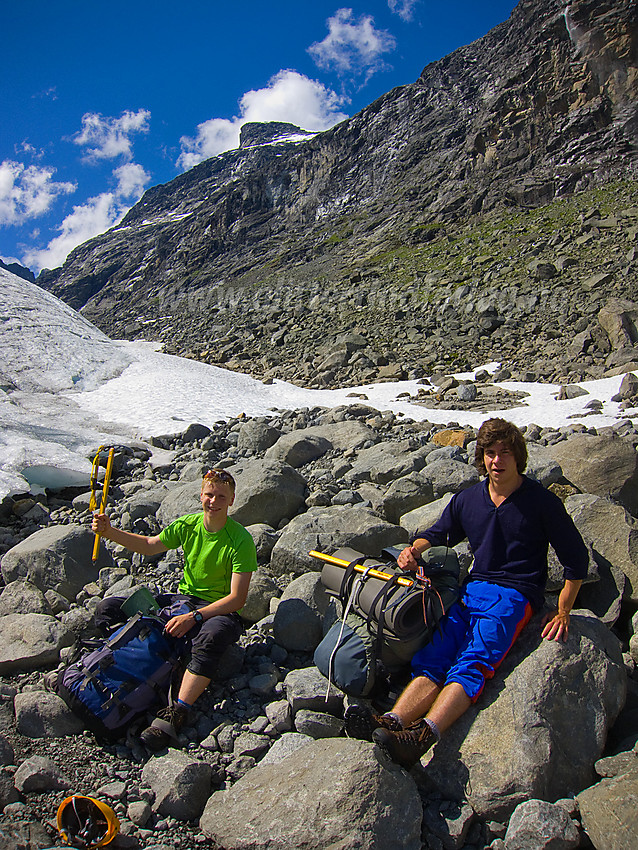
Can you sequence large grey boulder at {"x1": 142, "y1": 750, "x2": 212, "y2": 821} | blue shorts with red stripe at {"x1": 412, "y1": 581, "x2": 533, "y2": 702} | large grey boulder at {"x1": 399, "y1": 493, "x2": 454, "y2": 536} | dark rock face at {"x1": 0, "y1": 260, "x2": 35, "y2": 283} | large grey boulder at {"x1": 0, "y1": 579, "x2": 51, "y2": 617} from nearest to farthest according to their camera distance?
1. large grey boulder at {"x1": 142, "y1": 750, "x2": 212, "y2": 821}
2. blue shorts with red stripe at {"x1": 412, "y1": 581, "x2": 533, "y2": 702}
3. large grey boulder at {"x1": 0, "y1": 579, "x2": 51, "y2": 617}
4. large grey boulder at {"x1": 399, "y1": 493, "x2": 454, "y2": 536}
5. dark rock face at {"x1": 0, "y1": 260, "x2": 35, "y2": 283}

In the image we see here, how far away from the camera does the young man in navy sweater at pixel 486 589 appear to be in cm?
324

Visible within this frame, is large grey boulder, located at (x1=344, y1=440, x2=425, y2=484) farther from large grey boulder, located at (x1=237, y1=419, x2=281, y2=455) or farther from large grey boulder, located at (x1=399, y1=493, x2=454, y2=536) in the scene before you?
large grey boulder, located at (x1=237, y1=419, x2=281, y2=455)

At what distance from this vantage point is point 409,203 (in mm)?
55000

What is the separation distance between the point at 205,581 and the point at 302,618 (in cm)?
97

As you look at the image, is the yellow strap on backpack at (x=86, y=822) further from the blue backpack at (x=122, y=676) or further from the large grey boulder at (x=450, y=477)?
the large grey boulder at (x=450, y=477)

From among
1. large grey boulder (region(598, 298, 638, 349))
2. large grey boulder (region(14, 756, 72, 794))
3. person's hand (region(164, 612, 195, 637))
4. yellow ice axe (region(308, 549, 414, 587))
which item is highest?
large grey boulder (region(598, 298, 638, 349))

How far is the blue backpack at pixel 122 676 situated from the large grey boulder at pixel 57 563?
71.1 inches

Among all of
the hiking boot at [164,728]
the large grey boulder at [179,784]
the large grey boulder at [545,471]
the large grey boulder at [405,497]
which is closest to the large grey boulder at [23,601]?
the hiking boot at [164,728]

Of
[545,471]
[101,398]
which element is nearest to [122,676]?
[545,471]

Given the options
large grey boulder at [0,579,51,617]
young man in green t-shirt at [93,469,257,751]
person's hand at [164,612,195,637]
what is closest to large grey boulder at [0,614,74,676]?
large grey boulder at [0,579,51,617]

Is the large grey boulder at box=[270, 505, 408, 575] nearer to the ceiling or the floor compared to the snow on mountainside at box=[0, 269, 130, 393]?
nearer to the floor

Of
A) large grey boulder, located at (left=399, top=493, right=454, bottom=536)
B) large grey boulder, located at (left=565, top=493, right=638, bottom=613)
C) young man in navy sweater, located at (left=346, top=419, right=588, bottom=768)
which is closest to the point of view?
young man in navy sweater, located at (left=346, top=419, right=588, bottom=768)

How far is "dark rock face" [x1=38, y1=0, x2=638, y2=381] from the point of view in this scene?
104 feet

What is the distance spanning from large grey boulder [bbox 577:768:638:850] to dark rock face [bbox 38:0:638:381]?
67.5ft
